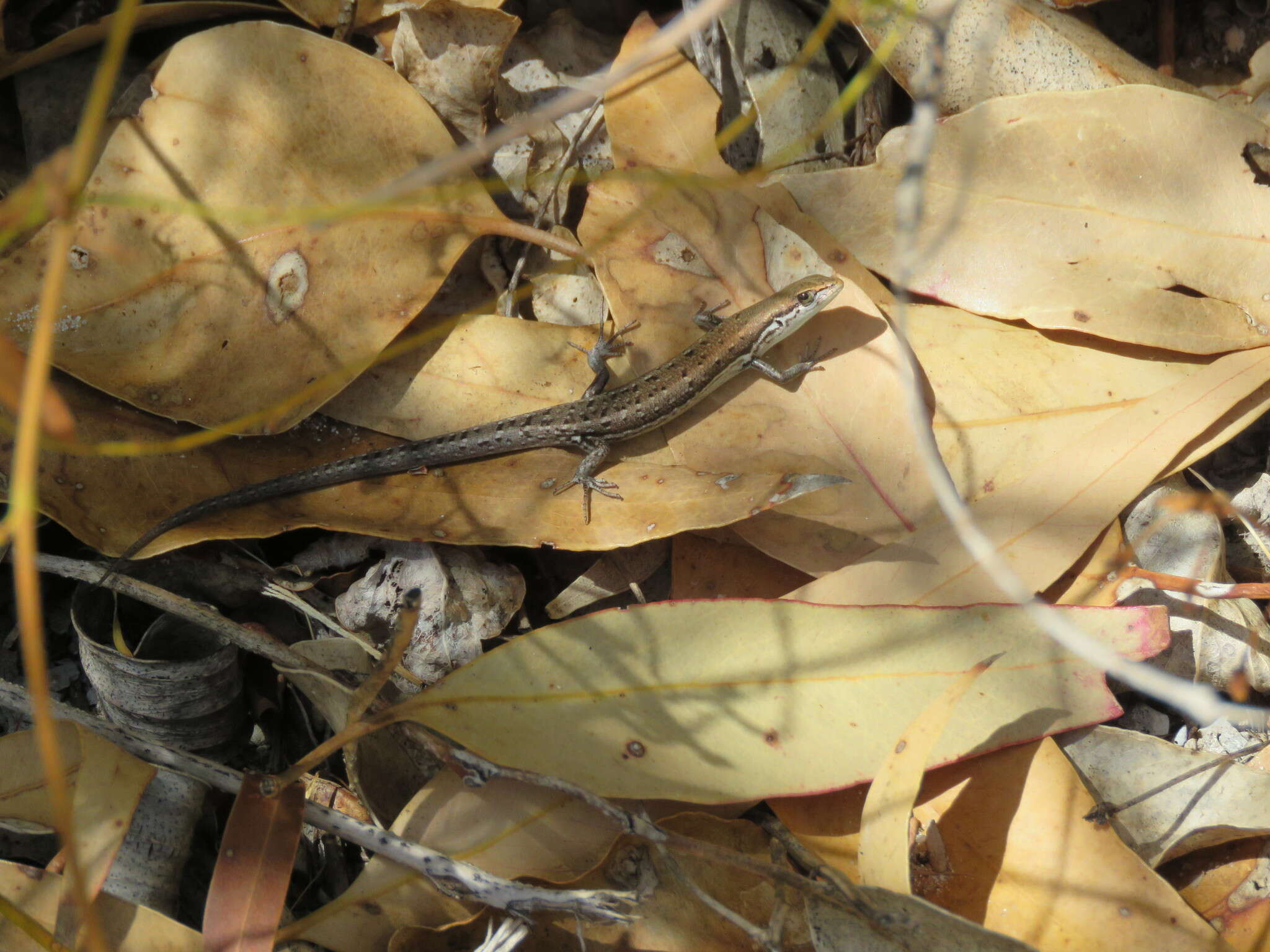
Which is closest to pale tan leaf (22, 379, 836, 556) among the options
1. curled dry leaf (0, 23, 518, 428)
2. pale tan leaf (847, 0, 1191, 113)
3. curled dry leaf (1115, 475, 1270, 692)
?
curled dry leaf (0, 23, 518, 428)

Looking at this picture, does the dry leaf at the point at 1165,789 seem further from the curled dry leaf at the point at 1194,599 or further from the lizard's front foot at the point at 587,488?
the lizard's front foot at the point at 587,488

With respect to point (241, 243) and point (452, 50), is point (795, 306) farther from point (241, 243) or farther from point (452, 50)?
point (241, 243)

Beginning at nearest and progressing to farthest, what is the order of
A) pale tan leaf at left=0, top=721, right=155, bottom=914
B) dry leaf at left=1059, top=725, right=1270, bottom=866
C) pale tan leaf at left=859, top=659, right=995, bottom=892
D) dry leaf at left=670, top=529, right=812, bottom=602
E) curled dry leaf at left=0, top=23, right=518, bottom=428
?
pale tan leaf at left=859, top=659, right=995, bottom=892
pale tan leaf at left=0, top=721, right=155, bottom=914
dry leaf at left=1059, top=725, right=1270, bottom=866
curled dry leaf at left=0, top=23, right=518, bottom=428
dry leaf at left=670, top=529, right=812, bottom=602

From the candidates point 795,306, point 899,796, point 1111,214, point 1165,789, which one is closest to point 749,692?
point 899,796

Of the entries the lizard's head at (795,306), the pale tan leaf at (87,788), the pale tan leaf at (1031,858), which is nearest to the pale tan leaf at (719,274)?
the lizard's head at (795,306)

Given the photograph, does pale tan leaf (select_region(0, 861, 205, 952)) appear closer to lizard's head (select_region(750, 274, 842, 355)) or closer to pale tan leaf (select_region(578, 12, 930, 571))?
pale tan leaf (select_region(578, 12, 930, 571))

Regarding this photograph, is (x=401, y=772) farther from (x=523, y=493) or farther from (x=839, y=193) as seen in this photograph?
(x=839, y=193)
